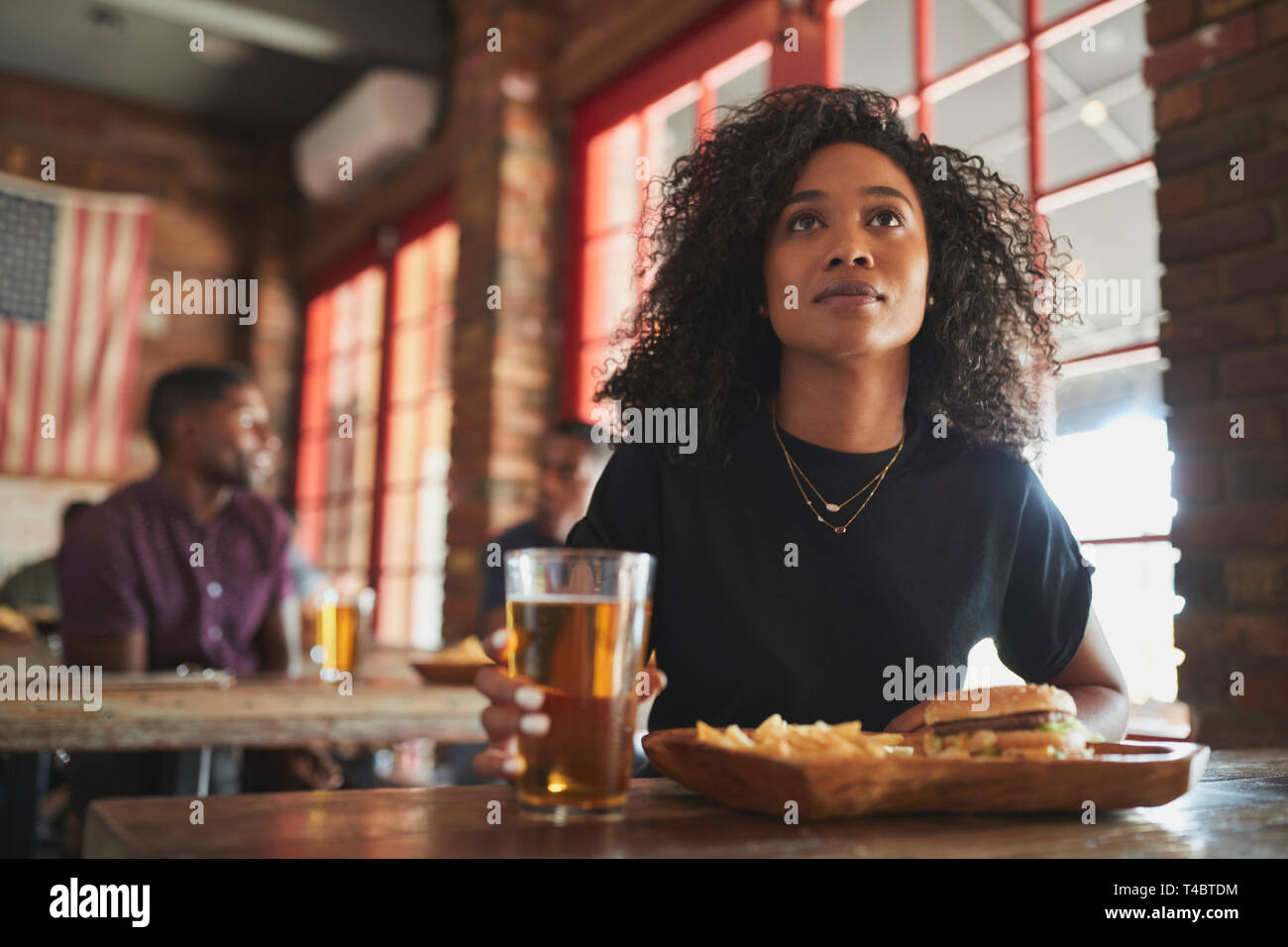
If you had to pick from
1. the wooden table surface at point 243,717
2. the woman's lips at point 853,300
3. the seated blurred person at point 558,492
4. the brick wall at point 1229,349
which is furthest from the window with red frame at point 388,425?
the woman's lips at point 853,300

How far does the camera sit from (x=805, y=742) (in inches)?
28.4

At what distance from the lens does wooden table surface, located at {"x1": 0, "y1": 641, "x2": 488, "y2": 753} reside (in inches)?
52.9

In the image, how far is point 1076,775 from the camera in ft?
2.25

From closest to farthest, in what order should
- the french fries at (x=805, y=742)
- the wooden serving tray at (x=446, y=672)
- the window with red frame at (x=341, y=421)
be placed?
the french fries at (x=805, y=742), the wooden serving tray at (x=446, y=672), the window with red frame at (x=341, y=421)

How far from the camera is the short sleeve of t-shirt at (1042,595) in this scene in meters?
1.13

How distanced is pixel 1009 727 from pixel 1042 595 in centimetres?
47

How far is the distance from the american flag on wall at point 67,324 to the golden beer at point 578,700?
17.7ft

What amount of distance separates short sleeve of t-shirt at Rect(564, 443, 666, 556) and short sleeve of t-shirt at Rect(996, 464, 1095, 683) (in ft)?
1.32

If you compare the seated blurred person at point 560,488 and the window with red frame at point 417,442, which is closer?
the seated blurred person at point 560,488

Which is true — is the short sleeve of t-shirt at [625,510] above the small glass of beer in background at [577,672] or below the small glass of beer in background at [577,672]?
above

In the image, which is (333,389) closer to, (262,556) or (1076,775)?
(262,556)

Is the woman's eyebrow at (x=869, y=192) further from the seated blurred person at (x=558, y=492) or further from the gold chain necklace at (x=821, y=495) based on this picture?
A: the seated blurred person at (x=558, y=492)

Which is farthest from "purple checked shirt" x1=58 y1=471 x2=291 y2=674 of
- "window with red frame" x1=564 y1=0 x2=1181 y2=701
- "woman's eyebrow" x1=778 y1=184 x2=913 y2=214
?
"woman's eyebrow" x1=778 y1=184 x2=913 y2=214

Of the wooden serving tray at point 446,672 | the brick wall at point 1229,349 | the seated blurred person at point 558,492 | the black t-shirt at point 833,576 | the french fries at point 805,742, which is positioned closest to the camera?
the french fries at point 805,742
